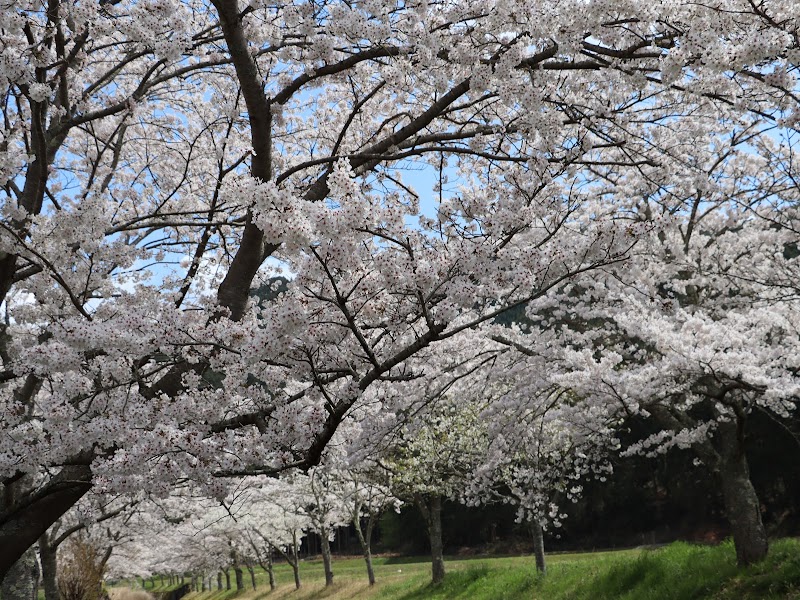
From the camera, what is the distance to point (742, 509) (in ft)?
32.3

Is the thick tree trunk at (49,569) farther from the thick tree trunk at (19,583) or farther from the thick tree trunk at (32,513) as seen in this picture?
the thick tree trunk at (32,513)

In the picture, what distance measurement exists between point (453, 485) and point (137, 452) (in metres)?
14.5

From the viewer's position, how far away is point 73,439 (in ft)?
14.5

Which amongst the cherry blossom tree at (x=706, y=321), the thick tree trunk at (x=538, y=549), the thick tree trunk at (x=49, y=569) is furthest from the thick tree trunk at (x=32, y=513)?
the thick tree trunk at (x=538, y=549)

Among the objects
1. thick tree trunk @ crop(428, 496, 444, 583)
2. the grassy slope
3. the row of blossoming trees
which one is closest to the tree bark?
thick tree trunk @ crop(428, 496, 444, 583)

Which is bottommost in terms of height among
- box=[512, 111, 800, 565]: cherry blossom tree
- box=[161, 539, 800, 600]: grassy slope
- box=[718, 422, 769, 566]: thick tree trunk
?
box=[161, 539, 800, 600]: grassy slope

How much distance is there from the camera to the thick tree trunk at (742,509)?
32.0 feet

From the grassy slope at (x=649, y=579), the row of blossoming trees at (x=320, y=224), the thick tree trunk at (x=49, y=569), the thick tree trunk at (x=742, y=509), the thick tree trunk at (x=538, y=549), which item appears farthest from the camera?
the thick tree trunk at (x=538, y=549)

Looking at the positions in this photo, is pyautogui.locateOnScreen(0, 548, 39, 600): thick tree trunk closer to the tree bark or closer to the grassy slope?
the grassy slope

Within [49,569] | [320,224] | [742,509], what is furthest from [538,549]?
[320,224]

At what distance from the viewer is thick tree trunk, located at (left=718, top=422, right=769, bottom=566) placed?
9766mm

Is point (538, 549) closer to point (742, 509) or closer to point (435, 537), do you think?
point (435, 537)

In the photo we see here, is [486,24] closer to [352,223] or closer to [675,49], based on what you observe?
[675,49]

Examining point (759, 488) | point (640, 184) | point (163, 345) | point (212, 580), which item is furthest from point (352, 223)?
point (212, 580)
